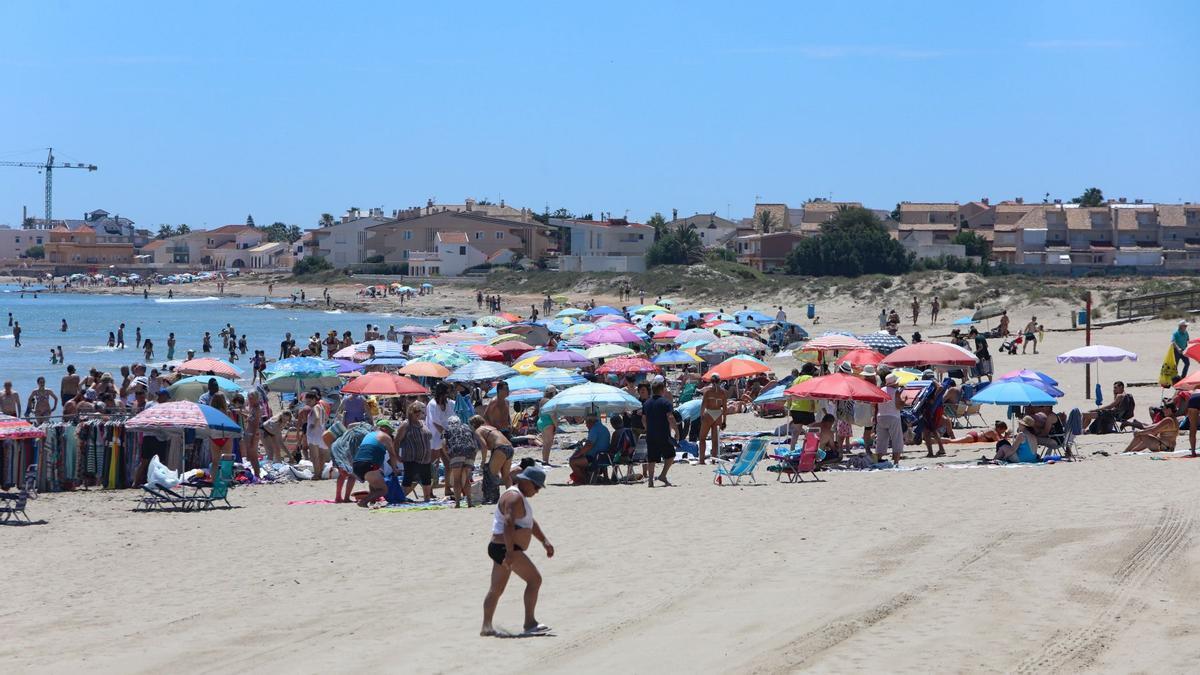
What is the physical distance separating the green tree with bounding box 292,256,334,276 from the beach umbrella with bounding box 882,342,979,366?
300 feet

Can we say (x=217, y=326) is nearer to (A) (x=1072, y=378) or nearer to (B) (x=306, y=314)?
(B) (x=306, y=314)

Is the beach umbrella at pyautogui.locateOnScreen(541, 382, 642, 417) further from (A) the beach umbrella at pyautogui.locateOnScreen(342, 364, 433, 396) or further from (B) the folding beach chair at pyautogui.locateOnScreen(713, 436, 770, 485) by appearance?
(A) the beach umbrella at pyautogui.locateOnScreen(342, 364, 433, 396)

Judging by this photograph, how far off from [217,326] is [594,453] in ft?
184

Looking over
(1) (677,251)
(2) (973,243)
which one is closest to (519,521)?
(1) (677,251)

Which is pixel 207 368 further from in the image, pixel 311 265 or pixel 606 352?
pixel 311 265

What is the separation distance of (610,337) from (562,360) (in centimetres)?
516

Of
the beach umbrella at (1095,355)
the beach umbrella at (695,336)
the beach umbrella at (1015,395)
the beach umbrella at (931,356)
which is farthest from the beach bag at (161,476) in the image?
the beach umbrella at (695,336)

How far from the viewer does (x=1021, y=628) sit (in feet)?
24.5

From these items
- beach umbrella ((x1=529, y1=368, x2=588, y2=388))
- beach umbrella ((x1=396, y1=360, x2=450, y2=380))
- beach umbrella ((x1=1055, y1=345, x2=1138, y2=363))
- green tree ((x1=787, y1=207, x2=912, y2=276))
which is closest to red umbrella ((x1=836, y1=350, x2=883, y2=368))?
beach umbrella ((x1=1055, y1=345, x2=1138, y2=363))

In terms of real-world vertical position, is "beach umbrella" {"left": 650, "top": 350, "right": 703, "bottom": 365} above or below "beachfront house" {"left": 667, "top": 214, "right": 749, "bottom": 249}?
below

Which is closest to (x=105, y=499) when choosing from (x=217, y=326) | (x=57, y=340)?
(x=57, y=340)

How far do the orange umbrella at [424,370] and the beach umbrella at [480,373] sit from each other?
59 cm

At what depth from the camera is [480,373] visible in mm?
19891

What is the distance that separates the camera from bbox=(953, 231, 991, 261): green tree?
84.8 meters
